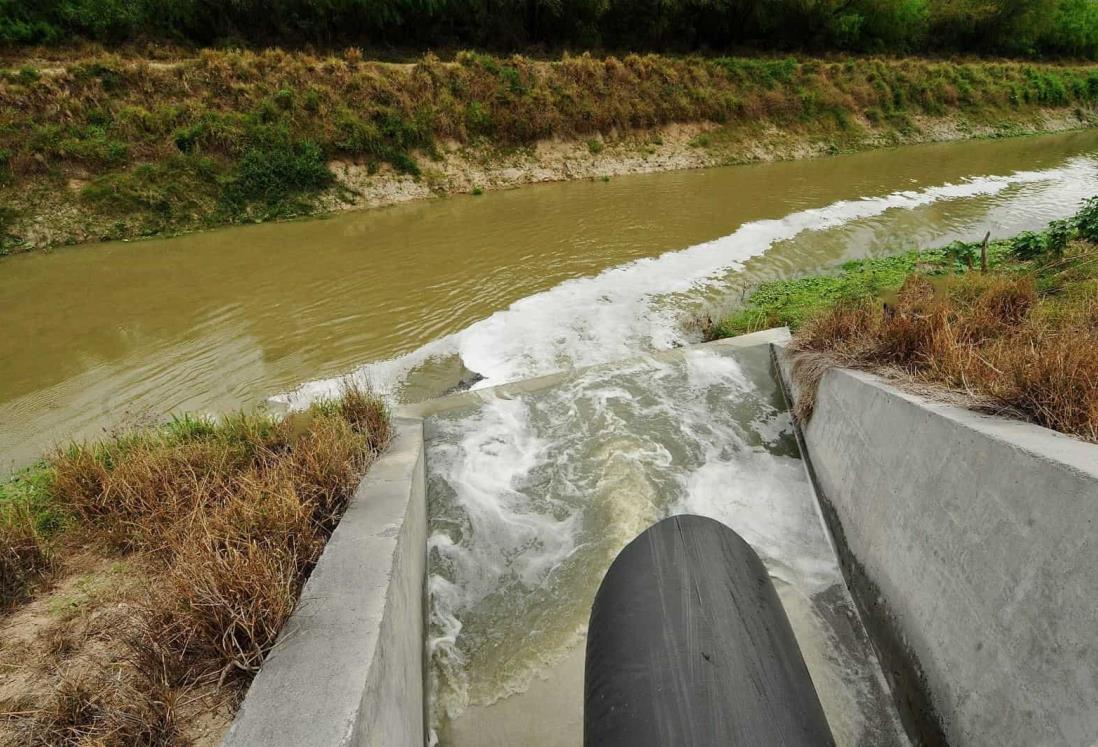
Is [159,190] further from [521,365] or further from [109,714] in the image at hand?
[109,714]

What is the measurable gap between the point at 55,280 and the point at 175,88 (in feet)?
28.9

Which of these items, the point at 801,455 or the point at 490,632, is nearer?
the point at 490,632

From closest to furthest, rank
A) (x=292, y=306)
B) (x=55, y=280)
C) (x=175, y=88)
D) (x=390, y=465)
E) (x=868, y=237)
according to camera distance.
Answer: (x=390, y=465) < (x=292, y=306) < (x=55, y=280) < (x=868, y=237) < (x=175, y=88)

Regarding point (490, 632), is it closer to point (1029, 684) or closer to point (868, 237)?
point (1029, 684)

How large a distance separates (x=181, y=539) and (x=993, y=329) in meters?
7.39

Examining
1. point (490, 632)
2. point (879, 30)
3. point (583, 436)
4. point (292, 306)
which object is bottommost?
point (490, 632)

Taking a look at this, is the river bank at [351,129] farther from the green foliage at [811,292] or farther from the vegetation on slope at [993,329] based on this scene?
the vegetation on slope at [993,329]

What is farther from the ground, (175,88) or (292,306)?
(175,88)

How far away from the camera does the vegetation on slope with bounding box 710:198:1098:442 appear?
352 cm

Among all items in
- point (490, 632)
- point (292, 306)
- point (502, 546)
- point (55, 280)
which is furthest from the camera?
point (55, 280)

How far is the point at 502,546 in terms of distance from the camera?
5.05 m

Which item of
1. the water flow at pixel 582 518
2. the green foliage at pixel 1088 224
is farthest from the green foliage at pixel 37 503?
the green foliage at pixel 1088 224

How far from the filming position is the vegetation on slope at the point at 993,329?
3521 millimetres

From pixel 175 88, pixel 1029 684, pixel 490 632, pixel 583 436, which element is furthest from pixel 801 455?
pixel 175 88
